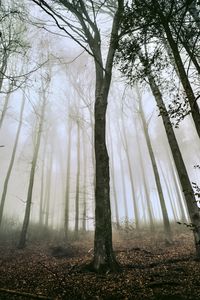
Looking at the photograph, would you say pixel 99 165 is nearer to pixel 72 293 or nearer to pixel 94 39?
pixel 72 293

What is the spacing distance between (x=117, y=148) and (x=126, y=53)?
22054 mm

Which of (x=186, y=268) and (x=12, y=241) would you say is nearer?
(x=186, y=268)

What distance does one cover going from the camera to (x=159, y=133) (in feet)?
82.9

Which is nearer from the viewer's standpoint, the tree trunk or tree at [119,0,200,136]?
tree at [119,0,200,136]

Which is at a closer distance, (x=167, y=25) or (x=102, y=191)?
(x=167, y=25)

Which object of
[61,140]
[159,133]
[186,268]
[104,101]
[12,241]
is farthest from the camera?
[61,140]

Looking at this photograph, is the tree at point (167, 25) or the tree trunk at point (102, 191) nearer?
the tree at point (167, 25)

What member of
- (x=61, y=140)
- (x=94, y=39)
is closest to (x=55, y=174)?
(x=61, y=140)

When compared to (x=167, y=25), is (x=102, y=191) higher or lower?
lower

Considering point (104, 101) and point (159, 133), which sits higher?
point (159, 133)

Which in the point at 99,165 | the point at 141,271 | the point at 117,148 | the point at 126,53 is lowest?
the point at 141,271

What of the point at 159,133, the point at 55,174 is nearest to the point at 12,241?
the point at 159,133

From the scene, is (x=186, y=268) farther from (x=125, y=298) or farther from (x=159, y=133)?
(x=159, y=133)

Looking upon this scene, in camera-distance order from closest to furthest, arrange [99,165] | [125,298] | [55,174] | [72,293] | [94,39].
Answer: [125,298]
[72,293]
[99,165]
[94,39]
[55,174]
